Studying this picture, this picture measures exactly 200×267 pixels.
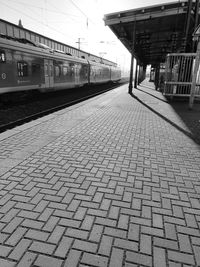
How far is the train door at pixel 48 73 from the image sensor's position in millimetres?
13734

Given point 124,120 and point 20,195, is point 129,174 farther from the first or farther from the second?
point 124,120

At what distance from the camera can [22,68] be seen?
11.2m

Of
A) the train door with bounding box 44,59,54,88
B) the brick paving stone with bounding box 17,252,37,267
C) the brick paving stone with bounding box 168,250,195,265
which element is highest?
the train door with bounding box 44,59,54,88

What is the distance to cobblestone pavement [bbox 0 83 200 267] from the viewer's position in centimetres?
224

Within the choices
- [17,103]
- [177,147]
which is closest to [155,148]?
[177,147]

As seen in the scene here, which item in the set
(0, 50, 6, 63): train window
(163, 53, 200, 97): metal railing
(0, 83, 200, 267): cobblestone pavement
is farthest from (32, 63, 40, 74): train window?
(163, 53, 200, 97): metal railing

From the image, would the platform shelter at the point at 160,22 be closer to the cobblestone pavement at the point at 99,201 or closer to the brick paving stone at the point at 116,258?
the cobblestone pavement at the point at 99,201

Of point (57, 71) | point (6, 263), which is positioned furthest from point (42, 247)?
point (57, 71)

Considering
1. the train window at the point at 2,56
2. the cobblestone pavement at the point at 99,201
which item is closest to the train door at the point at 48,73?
the train window at the point at 2,56

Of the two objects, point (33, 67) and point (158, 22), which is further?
point (158, 22)

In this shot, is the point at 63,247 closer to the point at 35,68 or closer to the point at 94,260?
the point at 94,260

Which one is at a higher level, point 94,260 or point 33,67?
point 33,67

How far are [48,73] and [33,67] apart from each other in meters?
1.87

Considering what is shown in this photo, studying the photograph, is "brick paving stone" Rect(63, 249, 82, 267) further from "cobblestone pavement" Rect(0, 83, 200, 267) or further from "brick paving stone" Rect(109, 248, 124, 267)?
"brick paving stone" Rect(109, 248, 124, 267)
